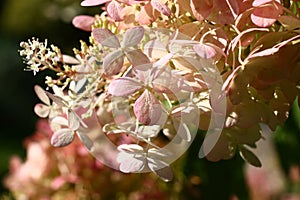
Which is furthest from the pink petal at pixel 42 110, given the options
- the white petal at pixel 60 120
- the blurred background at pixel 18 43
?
the blurred background at pixel 18 43

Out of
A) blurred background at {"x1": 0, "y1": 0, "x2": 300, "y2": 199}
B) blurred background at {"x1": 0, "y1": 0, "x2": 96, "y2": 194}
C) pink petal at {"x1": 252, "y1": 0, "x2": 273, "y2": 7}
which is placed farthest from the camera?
blurred background at {"x1": 0, "y1": 0, "x2": 96, "y2": 194}

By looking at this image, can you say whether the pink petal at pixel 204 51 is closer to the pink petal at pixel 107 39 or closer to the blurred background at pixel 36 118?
the pink petal at pixel 107 39

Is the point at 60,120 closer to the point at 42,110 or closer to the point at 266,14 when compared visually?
the point at 42,110

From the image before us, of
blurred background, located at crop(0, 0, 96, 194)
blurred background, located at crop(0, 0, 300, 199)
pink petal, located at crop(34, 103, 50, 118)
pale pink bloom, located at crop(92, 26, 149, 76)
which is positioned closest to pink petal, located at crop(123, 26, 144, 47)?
pale pink bloom, located at crop(92, 26, 149, 76)

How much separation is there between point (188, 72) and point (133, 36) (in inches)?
1.4

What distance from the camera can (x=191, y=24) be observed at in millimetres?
406

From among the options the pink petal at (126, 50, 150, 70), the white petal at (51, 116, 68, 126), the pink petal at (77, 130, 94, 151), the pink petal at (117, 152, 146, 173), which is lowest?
the pink petal at (77, 130, 94, 151)

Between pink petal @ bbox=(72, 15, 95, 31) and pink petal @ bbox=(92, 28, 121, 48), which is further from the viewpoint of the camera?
pink petal @ bbox=(72, 15, 95, 31)

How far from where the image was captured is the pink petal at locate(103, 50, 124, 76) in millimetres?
391

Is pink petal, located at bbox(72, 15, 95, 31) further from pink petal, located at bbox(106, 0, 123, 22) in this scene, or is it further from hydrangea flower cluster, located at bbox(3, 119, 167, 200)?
hydrangea flower cluster, located at bbox(3, 119, 167, 200)

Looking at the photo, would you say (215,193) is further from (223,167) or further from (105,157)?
(105,157)

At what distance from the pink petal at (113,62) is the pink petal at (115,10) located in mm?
30

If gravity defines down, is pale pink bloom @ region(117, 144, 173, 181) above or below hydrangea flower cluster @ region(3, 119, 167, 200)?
above

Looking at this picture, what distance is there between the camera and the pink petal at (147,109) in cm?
38
